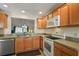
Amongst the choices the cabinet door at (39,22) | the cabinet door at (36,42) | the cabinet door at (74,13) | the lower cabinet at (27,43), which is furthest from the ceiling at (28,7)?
the cabinet door at (36,42)

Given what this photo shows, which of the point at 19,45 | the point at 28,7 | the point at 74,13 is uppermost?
the point at 28,7

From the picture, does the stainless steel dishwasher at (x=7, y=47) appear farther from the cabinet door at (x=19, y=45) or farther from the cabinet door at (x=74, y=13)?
the cabinet door at (x=74, y=13)

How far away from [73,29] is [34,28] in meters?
3.31

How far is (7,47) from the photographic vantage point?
3.71 m

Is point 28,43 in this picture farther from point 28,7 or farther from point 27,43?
point 28,7

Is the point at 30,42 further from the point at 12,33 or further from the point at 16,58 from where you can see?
the point at 16,58

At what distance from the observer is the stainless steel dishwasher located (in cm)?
356

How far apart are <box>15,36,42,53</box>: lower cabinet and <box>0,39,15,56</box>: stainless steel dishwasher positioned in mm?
231

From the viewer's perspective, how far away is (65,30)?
3.13 m

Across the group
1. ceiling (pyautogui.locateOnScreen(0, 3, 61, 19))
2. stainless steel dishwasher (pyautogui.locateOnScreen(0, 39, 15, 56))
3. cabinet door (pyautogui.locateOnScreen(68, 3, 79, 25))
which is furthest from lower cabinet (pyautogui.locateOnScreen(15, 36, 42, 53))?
cabinet door (pyautogui.locateOnScreen(68, 3, 79, 25))

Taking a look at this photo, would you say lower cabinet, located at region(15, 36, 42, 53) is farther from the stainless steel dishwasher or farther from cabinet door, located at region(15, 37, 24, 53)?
the stainless steel dishwasher

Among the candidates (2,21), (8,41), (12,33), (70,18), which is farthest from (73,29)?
(12,33)

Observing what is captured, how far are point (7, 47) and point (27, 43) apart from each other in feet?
3.21

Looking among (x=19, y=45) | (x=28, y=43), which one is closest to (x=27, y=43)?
(x=28, y=43)
